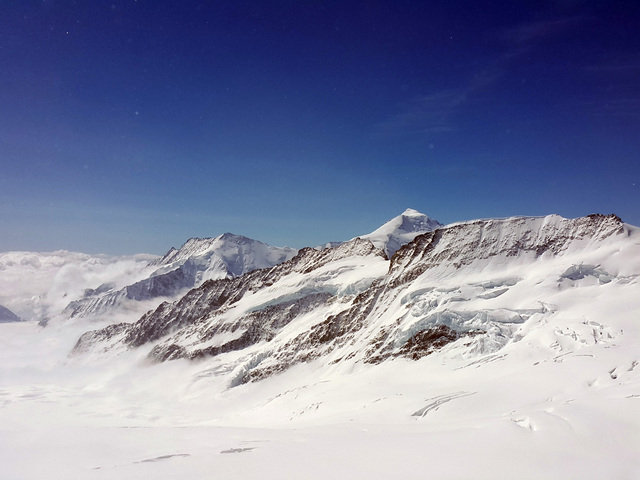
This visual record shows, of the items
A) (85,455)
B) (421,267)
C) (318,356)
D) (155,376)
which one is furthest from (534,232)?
(155,376)

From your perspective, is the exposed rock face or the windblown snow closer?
the windblown snow

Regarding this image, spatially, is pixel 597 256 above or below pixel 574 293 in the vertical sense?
above

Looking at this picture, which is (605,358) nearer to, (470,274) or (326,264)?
(470,274)

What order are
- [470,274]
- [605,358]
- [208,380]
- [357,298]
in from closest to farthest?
[605,358] → [470,274] → [357,298] → [208,380]

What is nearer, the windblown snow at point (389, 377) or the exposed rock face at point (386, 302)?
the windblown snow at point (389, 377)
